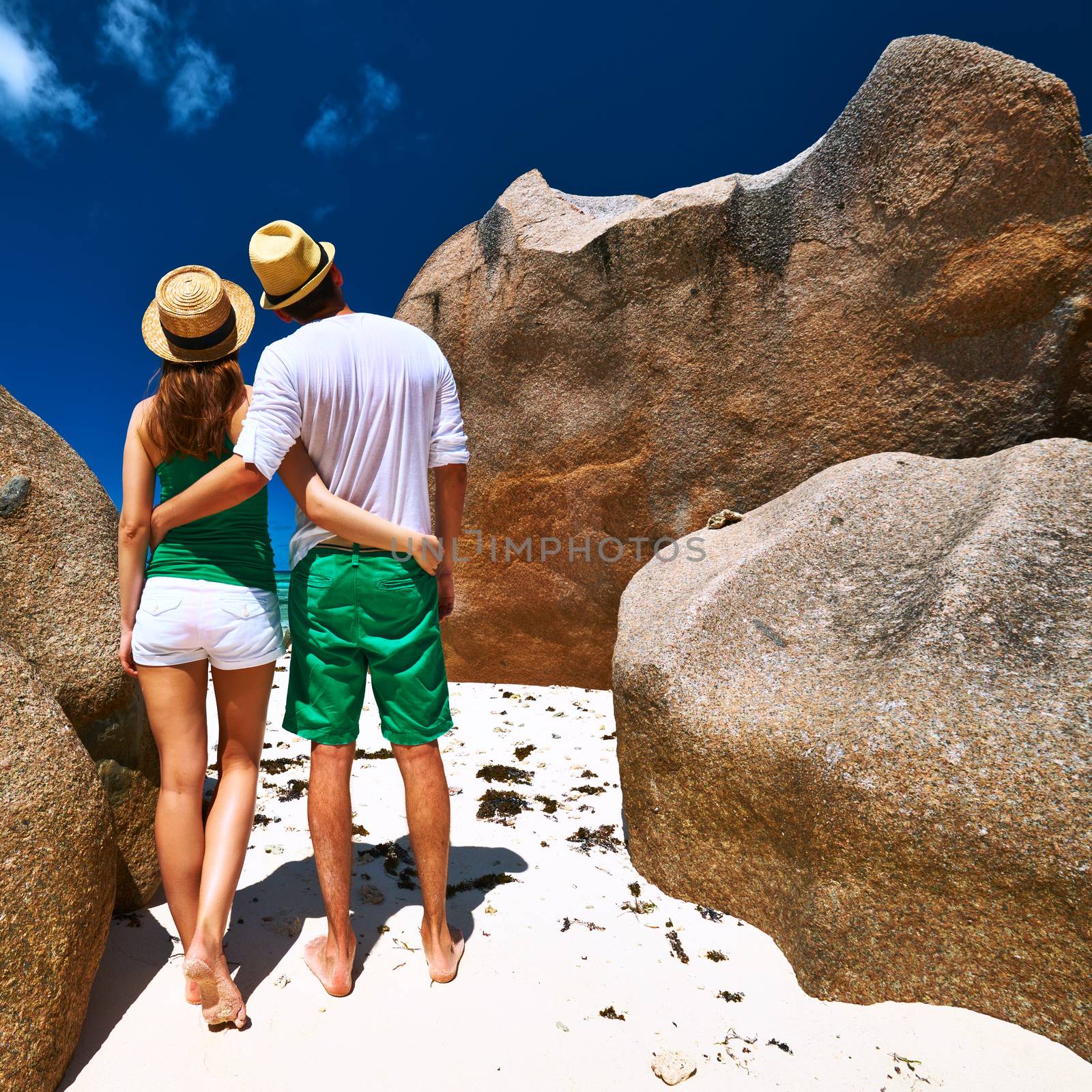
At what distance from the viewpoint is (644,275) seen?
203 inches

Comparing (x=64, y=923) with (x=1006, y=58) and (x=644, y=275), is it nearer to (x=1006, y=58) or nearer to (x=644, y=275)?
(x=644, y=275)

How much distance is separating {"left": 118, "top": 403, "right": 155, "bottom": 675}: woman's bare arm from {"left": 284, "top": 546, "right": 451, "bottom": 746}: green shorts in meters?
0.50

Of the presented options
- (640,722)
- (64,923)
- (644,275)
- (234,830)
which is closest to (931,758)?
(640,722)

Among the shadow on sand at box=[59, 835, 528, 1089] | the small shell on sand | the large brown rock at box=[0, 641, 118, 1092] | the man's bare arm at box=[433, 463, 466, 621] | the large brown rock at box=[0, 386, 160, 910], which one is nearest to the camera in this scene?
the large brown rock at box=[0, 641, 118, 1092]

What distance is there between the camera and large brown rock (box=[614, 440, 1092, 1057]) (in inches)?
90.1

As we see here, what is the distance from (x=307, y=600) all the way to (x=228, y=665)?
12.9 inches

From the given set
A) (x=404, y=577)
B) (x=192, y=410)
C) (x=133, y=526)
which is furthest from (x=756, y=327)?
(x=133, y=526)

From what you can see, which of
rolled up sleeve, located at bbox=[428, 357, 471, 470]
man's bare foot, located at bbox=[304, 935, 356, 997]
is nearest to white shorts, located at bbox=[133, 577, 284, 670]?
rolled up sleeve, located at bbox=[428, 357, 471, 470]

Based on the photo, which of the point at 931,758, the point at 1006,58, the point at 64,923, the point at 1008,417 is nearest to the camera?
the point at 64,923

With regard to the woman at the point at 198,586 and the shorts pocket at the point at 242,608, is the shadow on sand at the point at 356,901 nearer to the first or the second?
the woman at the point at 198,586

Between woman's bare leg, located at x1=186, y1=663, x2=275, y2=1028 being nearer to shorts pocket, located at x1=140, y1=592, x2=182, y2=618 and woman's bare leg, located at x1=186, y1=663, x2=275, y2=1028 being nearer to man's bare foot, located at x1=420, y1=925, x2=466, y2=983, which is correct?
shorts pocket, located at x1=140, y1=592, x2=182, y2=618

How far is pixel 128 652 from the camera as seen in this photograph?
2.60 metres

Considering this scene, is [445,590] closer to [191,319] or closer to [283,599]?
[191,319]

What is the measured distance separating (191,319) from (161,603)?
3.02 feet
